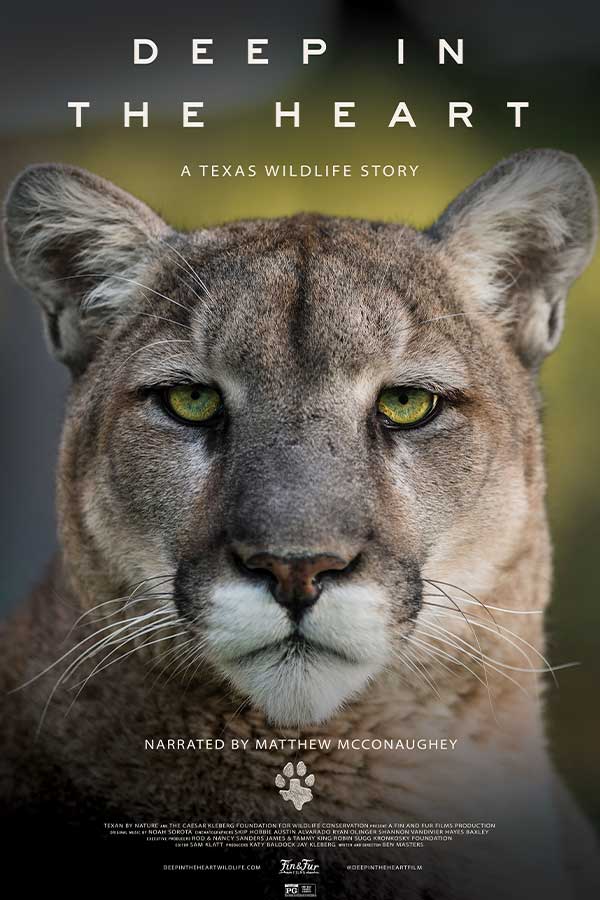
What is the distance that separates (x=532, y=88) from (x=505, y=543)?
2063 millimetres

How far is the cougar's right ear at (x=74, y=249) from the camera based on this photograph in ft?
14.3

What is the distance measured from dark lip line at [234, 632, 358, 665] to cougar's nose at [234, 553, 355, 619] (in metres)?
0.13

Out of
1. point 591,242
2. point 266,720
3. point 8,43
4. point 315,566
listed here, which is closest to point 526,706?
point 266,720

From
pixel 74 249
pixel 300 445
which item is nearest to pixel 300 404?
pixel 300 445

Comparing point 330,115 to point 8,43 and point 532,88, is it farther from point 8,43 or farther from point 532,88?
point 8,43

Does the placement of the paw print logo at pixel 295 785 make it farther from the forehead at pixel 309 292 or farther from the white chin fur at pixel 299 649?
the forehead at pixel 309 292

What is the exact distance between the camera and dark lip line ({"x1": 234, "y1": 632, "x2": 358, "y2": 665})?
344 cm

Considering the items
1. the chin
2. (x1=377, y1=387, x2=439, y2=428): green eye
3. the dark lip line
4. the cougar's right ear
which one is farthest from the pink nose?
the cougar's right ear

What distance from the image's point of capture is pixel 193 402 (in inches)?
A: 156

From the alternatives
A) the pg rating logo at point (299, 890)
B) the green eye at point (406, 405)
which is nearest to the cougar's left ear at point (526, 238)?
the green eye at point (406, 405)

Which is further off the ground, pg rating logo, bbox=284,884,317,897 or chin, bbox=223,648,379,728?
chin, bbox=223,648,379,728

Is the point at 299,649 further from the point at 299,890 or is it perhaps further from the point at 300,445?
the point at 299,890

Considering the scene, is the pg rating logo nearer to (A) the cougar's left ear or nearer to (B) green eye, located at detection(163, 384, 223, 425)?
(B) green eye, located at detection(163, 384, 223, 425)

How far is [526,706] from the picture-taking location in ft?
14.0
